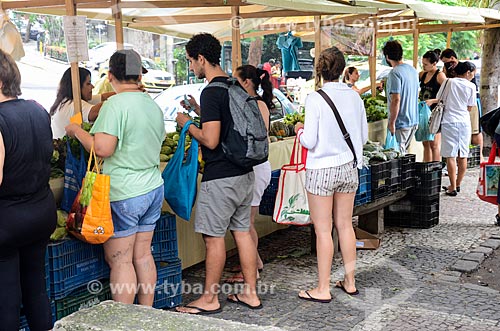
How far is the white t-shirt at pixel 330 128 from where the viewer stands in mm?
4855

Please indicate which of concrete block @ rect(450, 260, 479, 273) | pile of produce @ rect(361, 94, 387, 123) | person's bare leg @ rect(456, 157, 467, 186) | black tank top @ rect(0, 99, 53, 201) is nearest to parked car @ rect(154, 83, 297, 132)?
pile of produce @ rect(361, 94, 387, 123)

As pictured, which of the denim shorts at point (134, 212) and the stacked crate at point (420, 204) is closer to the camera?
the denim shorts at point (134, 212)

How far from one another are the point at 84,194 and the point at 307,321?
1864 millimetres

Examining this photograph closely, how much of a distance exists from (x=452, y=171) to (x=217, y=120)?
18.8 feet

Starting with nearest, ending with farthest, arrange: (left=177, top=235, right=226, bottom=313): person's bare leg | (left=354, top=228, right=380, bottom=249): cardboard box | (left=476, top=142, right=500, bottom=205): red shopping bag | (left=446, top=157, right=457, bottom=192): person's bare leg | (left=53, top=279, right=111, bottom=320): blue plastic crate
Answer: (left=53, top=279, right=111, bottom=320): blue plastic crate → (left=177, top=235, right=226, bottom=313): person's bare leg → (left=354, top=228, right=380, bottom=249): cardboard box → (left=476, top=142, right=500, bottom=205): red shopping bag → (left=446, top=157, right=457, bottom=192): person's bare leg

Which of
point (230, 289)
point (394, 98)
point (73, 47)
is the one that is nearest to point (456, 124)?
point (394, 98)

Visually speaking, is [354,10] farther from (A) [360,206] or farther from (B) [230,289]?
(B) [230,289]

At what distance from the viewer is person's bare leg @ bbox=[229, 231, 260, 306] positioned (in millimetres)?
4887

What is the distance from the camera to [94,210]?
13.0 feet

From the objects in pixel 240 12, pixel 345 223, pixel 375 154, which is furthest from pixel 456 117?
pixel 345 223

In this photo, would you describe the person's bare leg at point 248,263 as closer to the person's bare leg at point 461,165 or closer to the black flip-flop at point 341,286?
the black flip-flop at point 341,286

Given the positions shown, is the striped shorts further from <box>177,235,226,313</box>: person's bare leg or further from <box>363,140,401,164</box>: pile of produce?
<box>363,140,401,164</box>: pile of produce

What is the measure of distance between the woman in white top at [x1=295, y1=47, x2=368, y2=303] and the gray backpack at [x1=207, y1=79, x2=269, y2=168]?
1.52 feet

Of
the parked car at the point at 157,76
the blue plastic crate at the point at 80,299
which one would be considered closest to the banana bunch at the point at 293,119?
the blue plastic crate at the point at 80,299
